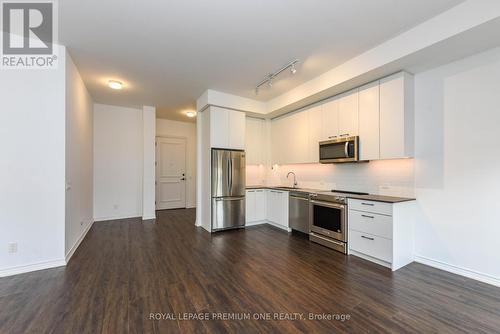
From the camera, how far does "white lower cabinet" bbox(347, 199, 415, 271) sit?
2.79 meters

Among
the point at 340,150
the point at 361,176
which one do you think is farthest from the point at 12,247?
the point at 361,176

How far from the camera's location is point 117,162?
5.64 m

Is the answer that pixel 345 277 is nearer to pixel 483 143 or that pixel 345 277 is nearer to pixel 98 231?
pixel 483 143

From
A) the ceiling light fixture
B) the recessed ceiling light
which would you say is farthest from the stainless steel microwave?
the recessed ceiling light

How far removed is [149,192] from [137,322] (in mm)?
4151

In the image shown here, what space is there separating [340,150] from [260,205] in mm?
2275

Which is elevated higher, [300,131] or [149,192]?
[300,131]

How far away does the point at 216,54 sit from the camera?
3.07 metres

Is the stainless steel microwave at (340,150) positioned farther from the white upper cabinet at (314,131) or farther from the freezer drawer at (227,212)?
the freezer drawer at (227,212)

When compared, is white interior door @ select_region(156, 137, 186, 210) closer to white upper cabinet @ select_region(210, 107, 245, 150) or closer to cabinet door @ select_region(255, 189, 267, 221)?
white upper cabinet @ select_region(210, 107, 245, 150)

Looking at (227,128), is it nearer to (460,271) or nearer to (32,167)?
(32,167)

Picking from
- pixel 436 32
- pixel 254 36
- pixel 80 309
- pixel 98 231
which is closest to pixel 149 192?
pixel 98 231

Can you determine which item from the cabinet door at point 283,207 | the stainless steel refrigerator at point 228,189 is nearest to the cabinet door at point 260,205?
the stainless steel refrigerator at point 228,189

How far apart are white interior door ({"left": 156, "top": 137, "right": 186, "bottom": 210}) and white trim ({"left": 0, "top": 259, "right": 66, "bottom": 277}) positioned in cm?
387
